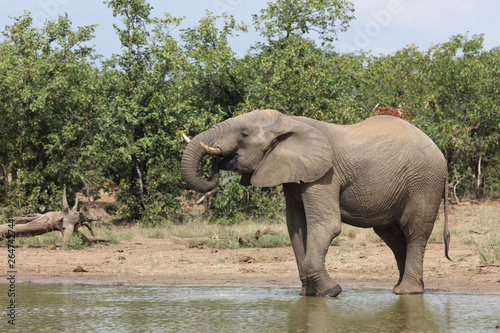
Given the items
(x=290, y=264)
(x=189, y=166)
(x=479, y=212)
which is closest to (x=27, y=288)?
(x=189, y=166)

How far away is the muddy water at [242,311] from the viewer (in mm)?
6789

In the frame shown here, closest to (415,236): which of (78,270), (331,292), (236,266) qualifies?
(331,292)

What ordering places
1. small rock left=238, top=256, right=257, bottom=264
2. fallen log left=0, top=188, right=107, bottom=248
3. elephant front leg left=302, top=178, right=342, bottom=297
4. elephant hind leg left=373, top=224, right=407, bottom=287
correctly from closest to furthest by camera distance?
elephant front leg left=302, top=178, right=342, bottom=297, elephant hind leg left=373, top=224, right=407, bottom=287, small rock left=238, top=256, right=257, bottom=264, fallen log left=0, top=188, right=107, bottom=248

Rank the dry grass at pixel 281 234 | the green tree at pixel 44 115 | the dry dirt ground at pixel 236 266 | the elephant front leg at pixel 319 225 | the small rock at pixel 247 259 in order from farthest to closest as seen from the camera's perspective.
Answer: the green tree at pixel 44 115, the dry grass at pixel 281 234, the small rock at pixel 247 259, the dry dirt ground at pixel 236 266, the elephant front leg at pixel 319 225

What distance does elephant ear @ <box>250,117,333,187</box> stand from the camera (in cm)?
831

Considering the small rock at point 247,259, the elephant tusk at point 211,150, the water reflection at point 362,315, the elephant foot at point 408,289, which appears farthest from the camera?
the small rock at point 247,259

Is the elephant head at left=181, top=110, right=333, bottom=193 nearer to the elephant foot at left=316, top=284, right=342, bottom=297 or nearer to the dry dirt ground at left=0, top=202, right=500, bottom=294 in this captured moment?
the elephant foot at left=316, top=284, right=342, bottom=297

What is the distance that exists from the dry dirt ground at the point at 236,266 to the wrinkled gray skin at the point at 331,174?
1.46 meters

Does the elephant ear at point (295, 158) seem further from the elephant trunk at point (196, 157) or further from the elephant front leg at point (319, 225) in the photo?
the elephant trunk at point (196, 157)

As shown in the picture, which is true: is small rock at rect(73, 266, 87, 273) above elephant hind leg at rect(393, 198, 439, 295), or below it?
below

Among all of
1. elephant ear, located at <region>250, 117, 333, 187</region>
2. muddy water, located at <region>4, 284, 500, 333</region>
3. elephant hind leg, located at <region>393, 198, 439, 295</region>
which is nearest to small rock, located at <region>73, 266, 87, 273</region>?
muddy water, located at <region>4, 284, 500, 333</region>

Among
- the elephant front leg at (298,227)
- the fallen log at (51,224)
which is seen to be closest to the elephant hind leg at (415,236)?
the elephant front leg at (298,227)

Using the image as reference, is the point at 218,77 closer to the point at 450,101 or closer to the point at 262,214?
the point at 262,214

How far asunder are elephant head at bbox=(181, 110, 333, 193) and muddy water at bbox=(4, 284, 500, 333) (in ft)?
4.69
